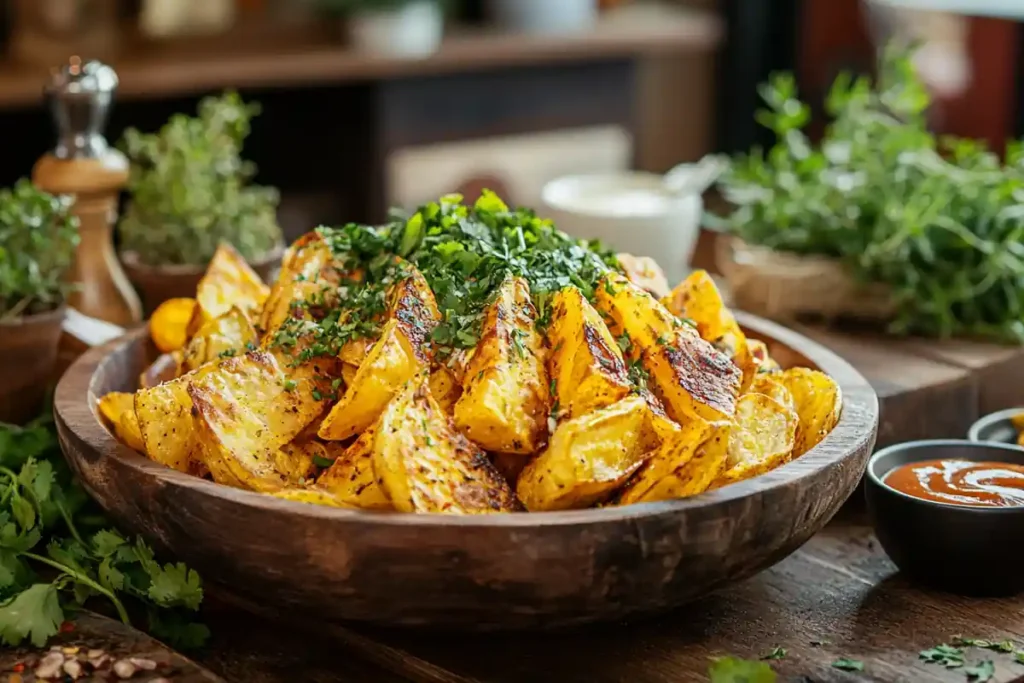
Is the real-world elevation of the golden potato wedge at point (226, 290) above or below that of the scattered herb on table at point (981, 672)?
above

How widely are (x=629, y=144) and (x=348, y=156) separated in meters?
1.03

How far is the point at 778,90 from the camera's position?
7.22ft

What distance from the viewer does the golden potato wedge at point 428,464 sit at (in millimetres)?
1108

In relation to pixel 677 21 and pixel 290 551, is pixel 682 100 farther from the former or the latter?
pixel 290 551

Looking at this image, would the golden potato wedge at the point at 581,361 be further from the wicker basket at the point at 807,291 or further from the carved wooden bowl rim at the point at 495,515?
the wicker basket at the point at 807,291

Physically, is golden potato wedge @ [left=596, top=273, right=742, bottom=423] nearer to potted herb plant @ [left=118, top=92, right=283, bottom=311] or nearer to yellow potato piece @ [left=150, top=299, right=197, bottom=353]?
yellow potato piece @ [left=150, top=299, right=197, bottom=353]

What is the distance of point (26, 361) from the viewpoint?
1.61 m

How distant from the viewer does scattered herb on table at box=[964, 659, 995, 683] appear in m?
1.18

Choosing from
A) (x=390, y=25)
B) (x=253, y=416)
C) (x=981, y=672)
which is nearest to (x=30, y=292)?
(x=253, y=416)

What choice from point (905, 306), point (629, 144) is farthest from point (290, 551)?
point (629, 144)

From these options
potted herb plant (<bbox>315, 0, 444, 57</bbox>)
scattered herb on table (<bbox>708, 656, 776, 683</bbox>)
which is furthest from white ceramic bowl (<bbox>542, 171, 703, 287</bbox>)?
potted herb plant (<bbox>315, 0, 444, 57</bbox>)

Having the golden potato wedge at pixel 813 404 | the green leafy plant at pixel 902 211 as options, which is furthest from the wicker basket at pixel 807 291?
the golden potato wedge at pixel 813 404

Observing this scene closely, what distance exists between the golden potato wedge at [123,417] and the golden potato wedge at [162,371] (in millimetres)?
84

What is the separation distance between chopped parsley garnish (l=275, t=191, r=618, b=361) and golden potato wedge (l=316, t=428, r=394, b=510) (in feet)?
0.42
